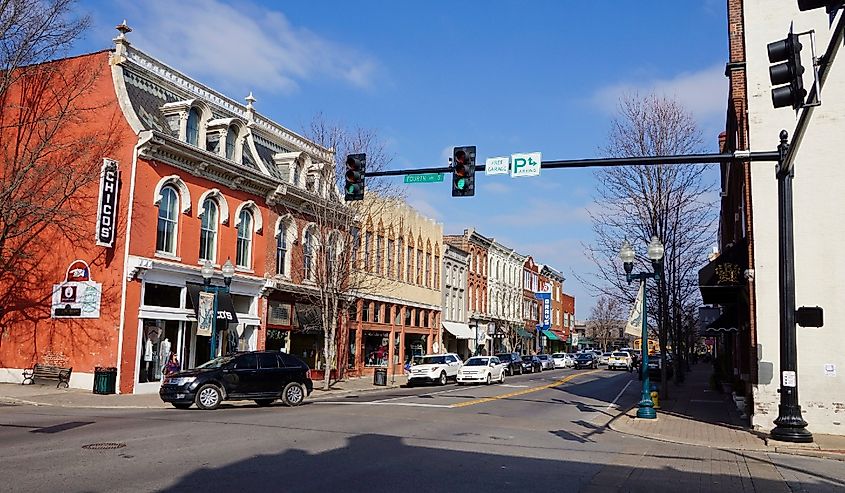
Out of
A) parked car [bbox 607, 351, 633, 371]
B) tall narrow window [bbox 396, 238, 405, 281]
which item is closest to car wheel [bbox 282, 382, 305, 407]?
tall narrow window [bbox 396, 238, 405, 281]

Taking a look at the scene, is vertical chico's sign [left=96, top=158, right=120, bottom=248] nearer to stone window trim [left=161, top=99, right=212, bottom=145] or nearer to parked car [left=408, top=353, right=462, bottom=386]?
stone window trim [left=161, top=99, right=212, bottom=145]

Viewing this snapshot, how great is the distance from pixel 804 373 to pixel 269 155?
951 inches

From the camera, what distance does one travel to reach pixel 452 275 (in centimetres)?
5659

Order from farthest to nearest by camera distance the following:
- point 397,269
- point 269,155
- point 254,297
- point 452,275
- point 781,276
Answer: point 452,275 < point 397,269 < point 269,155 < point 254,297 < point 781,276

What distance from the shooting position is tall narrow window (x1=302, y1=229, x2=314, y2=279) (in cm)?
3441

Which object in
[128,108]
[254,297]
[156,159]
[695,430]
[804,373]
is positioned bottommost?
[695,430]

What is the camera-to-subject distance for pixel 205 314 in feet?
79.7

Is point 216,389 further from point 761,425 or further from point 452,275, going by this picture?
point 452,275

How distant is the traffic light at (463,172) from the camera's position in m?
15.5

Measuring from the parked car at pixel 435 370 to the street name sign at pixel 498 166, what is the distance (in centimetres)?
2141

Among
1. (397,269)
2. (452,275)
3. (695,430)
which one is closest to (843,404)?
(695,430)

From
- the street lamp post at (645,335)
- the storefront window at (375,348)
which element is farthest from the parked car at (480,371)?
the street lamp post at (645,335)

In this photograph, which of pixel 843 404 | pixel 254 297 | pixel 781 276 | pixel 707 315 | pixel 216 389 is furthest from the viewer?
pixel 254 297

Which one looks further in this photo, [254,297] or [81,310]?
[254,297]
